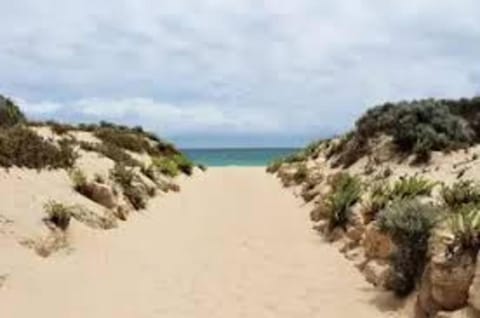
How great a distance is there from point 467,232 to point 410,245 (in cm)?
172

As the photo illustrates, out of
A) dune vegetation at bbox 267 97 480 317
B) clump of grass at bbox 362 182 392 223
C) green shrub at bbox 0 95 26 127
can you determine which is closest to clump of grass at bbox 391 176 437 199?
dune vegetation at bbox 267 97 480 317

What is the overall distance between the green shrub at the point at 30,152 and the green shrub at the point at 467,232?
11879mm

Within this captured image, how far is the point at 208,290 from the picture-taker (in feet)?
39.7

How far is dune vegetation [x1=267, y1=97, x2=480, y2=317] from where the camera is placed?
943 centimetres

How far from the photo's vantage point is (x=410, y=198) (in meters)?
14.2


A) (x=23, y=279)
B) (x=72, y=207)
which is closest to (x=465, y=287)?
(x=23, y=279)

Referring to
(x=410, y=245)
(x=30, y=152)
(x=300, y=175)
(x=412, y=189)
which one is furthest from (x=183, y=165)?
(x=410, y=245)

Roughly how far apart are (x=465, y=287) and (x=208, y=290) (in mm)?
4314

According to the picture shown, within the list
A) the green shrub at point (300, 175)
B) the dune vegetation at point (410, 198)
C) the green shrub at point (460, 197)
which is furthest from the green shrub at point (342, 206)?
the green shrub at point (300, 175)

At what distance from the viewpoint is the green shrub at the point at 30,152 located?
19.2 metres

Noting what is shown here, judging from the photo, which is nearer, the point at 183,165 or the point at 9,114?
the point at 183,165

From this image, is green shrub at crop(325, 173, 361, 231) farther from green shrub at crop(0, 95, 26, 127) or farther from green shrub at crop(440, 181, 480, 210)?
green shrub at crop(0, 95, 26, 127)

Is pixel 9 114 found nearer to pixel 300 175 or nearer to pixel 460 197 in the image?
pixel 300 175

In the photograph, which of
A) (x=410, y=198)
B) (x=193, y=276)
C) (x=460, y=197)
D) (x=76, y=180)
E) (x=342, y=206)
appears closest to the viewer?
(x=193, y=276)
